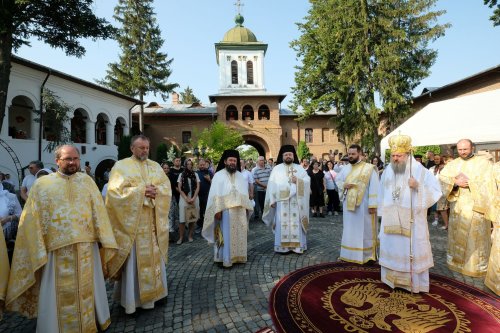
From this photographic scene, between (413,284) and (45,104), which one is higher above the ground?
(45,104)

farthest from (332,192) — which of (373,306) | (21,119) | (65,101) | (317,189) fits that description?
(21,119)

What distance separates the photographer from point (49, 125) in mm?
15344

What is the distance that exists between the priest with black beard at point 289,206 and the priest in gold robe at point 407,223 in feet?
6.51

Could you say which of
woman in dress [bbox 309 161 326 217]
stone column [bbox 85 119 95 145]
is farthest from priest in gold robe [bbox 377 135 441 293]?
stone column [bbox 85 119 95 145]

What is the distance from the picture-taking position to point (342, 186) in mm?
5918

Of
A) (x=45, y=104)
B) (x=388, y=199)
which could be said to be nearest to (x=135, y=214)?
(x=388, y=199)

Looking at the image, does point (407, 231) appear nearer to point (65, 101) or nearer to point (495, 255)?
point (495, 255)

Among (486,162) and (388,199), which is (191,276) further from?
(486,162)

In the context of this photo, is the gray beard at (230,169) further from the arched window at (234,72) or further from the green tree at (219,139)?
the arched window at (234,72)

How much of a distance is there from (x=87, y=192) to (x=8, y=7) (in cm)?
1167

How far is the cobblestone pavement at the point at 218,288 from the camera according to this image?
3.54m

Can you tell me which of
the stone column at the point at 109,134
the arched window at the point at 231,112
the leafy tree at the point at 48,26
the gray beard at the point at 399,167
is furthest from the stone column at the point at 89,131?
the gray beard at the point at 399,167

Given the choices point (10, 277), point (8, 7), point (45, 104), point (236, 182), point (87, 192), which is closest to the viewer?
point (10, 277)

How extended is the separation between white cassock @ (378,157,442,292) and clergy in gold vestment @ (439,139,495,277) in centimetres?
122
